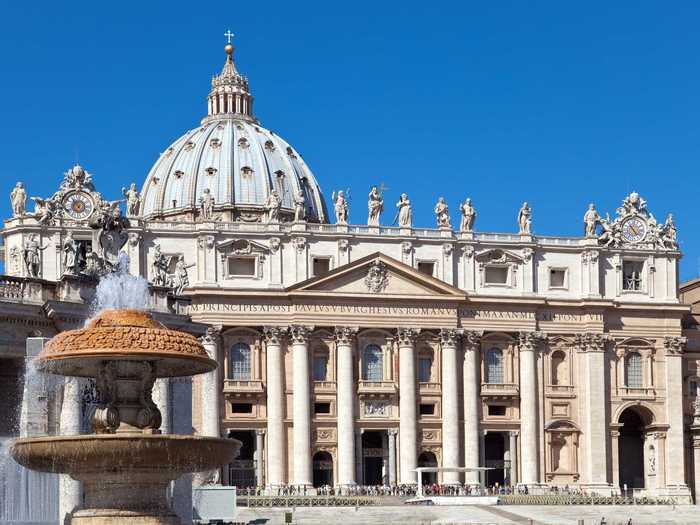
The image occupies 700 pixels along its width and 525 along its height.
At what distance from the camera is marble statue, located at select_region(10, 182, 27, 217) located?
103438 mm

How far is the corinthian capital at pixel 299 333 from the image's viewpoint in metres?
107

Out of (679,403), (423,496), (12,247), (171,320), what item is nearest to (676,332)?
(679,403)

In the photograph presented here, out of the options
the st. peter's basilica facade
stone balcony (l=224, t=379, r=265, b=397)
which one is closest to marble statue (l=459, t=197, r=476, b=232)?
the st. peter's basilica facade

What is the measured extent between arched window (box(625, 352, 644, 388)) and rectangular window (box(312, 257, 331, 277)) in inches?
875

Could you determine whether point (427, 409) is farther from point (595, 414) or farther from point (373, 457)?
point (595, 414)

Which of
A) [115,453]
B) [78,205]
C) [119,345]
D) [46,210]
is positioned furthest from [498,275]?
[115,453]

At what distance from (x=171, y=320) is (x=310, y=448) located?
6411 cm

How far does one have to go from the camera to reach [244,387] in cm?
10619

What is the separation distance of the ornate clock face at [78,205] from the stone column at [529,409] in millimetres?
30050

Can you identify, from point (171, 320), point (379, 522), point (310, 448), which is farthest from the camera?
point (310, 448)

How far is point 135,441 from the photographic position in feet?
95.1

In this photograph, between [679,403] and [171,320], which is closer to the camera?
[171,320]

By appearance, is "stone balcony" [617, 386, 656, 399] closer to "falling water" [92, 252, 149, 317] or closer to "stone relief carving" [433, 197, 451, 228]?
"stone relief carving" [433, 197, 451, 228]

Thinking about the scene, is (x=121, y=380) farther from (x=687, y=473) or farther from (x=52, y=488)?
(x=687, y=473)
